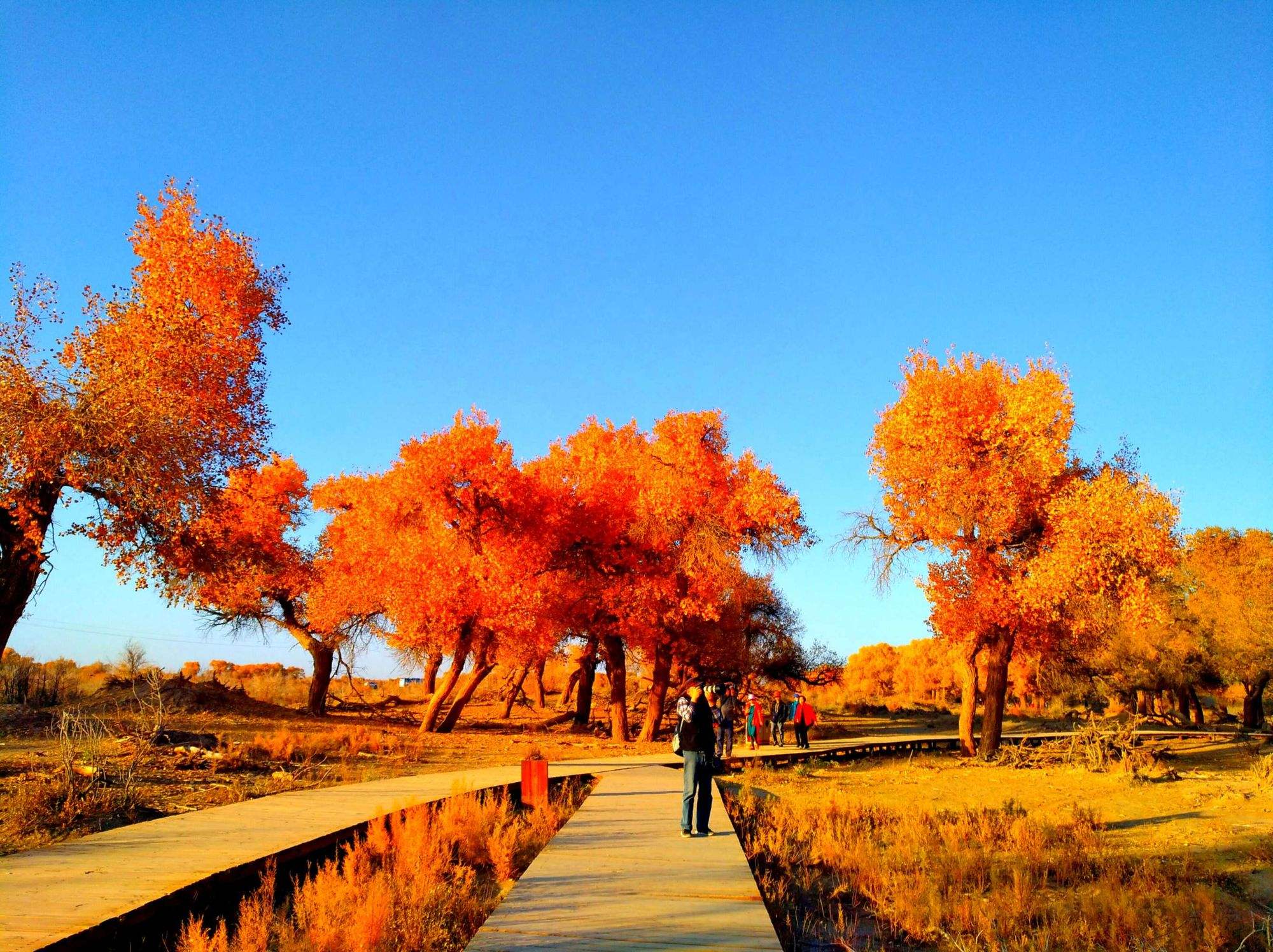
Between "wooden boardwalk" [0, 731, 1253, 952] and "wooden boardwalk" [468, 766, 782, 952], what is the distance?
2970 millimetres

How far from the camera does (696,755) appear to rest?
499 inches

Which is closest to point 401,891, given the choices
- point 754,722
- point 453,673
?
point 453,673

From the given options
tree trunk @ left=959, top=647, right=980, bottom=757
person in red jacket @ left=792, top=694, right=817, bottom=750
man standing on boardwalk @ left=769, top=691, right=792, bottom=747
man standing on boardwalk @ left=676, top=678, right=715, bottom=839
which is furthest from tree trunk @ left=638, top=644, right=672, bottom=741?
man standing on boardwalk @ left=676, top=678, right=715, bottom=839

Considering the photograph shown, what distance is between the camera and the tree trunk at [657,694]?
33.1 meters

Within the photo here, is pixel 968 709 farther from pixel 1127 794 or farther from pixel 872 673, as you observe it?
pixel 872 673

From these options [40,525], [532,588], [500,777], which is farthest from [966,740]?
[40,525]

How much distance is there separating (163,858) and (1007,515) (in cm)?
2236

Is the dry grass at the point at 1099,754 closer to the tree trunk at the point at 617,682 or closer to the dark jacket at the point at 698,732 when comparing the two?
the tree trunk at the point at 617,682

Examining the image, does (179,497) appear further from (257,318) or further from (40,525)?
(257,318)

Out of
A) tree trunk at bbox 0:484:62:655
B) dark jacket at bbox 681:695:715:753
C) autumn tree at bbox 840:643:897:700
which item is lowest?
autumn tree at bbox 840:643:897:700

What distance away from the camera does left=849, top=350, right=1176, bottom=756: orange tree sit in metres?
24.3

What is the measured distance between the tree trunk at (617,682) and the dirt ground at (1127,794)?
378 inches

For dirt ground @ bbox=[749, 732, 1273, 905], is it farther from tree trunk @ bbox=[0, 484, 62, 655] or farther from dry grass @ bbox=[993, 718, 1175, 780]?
tree trunk @ bbox=[0, 484, 62, 655]

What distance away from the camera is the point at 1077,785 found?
75.9 ft
